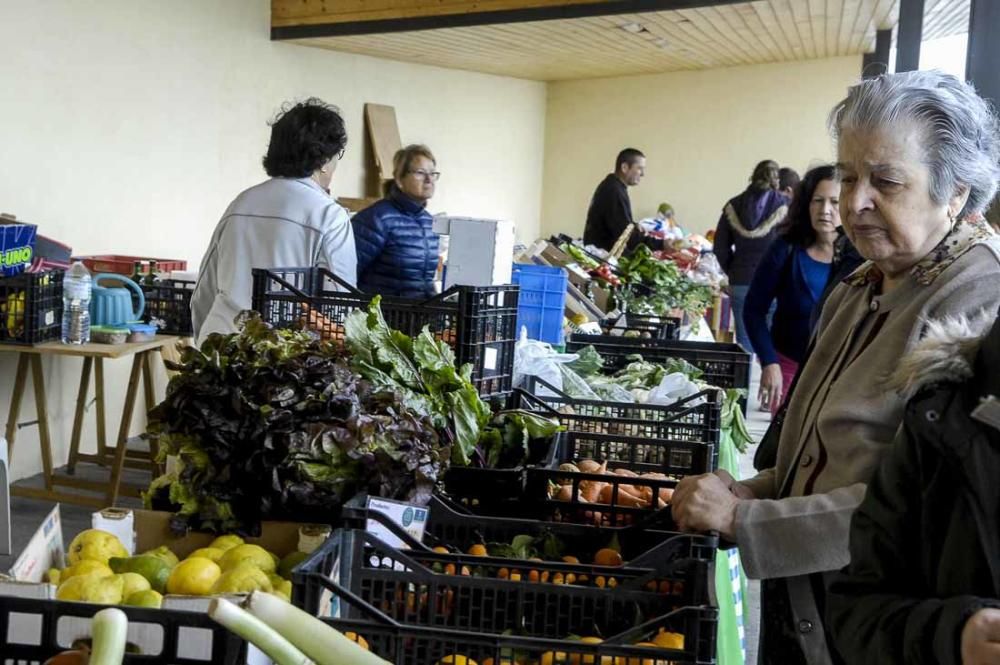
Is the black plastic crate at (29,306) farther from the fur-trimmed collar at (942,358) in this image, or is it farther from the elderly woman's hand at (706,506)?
the fur-trimmed collar at (942,358)

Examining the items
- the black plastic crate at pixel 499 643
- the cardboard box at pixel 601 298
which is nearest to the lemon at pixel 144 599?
the black plastic crate at pixel 499 643

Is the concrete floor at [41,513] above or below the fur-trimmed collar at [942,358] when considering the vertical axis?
below

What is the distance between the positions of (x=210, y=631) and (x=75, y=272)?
12.9ft

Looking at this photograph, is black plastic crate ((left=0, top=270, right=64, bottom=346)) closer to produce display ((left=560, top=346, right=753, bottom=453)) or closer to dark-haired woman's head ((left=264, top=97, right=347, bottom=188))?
dark-haired woman's head ((left=264, top=97, right=347, bottom=188))

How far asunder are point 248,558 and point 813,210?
2759 mm

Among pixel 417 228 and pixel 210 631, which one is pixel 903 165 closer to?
pixel 210 631

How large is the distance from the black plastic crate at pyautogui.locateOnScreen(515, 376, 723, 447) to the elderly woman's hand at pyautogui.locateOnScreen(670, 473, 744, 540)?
862mm

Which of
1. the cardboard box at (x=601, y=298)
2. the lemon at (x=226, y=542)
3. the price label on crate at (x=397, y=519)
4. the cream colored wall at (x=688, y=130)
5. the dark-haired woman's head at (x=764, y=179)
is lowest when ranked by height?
the lemon at (x=226, y=542)

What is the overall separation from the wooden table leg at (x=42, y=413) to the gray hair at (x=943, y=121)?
Answer: 14.2 feet

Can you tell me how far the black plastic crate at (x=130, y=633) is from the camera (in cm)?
130

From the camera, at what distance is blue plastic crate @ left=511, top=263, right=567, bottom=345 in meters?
4.37

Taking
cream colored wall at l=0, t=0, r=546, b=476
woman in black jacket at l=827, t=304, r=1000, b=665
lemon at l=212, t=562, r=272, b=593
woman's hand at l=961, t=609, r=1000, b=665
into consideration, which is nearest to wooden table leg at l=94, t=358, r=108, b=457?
cream colored wall at l=0, t=0, r=546, b=476

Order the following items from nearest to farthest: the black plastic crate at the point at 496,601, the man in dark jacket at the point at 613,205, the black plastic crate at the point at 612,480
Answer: the black plastic crate at the point at 496,601, the black plastic crate at the point at 612,480, the man in dark jacket at the point at 613,205

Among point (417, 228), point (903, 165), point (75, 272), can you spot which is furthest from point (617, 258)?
point (903, 165)
